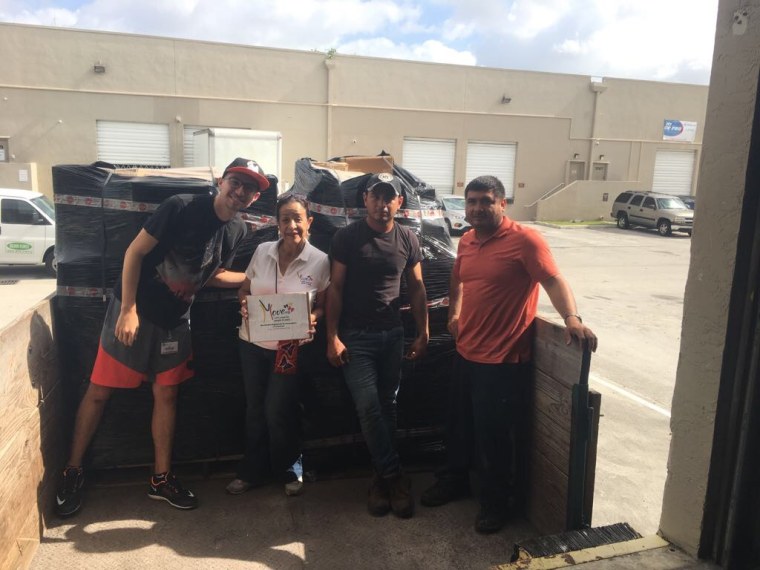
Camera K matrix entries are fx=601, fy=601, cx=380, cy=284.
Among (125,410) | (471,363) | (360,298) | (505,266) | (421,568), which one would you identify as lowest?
(421,568)

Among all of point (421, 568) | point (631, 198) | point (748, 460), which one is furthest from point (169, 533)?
point (631, 198)

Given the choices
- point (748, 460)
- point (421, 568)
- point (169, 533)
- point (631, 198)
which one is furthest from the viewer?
point (631, 198)

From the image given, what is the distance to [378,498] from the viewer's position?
3.46m

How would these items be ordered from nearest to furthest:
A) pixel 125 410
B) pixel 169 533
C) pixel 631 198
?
pixel 169 533
pixel 125 410
pixel 631 198

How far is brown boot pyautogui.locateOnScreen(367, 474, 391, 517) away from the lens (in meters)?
3.43

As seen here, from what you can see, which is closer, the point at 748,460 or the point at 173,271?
the point at 748,460

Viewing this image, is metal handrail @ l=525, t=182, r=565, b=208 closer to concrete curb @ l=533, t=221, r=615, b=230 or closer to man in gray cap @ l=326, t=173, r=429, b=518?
concrete curb @ l=533, t=221, r=615, b=230

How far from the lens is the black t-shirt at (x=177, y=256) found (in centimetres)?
316

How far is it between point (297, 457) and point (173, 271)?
136 centimetres

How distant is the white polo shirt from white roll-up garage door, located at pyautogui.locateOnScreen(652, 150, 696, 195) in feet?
106

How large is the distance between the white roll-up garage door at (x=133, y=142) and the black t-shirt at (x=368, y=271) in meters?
22.2

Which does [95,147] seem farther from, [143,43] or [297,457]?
[297,457]

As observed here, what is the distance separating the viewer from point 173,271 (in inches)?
128

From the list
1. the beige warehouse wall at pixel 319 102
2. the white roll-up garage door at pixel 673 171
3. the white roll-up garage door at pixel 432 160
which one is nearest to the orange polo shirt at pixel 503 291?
the beige warehouse wall at pixel 319 102
